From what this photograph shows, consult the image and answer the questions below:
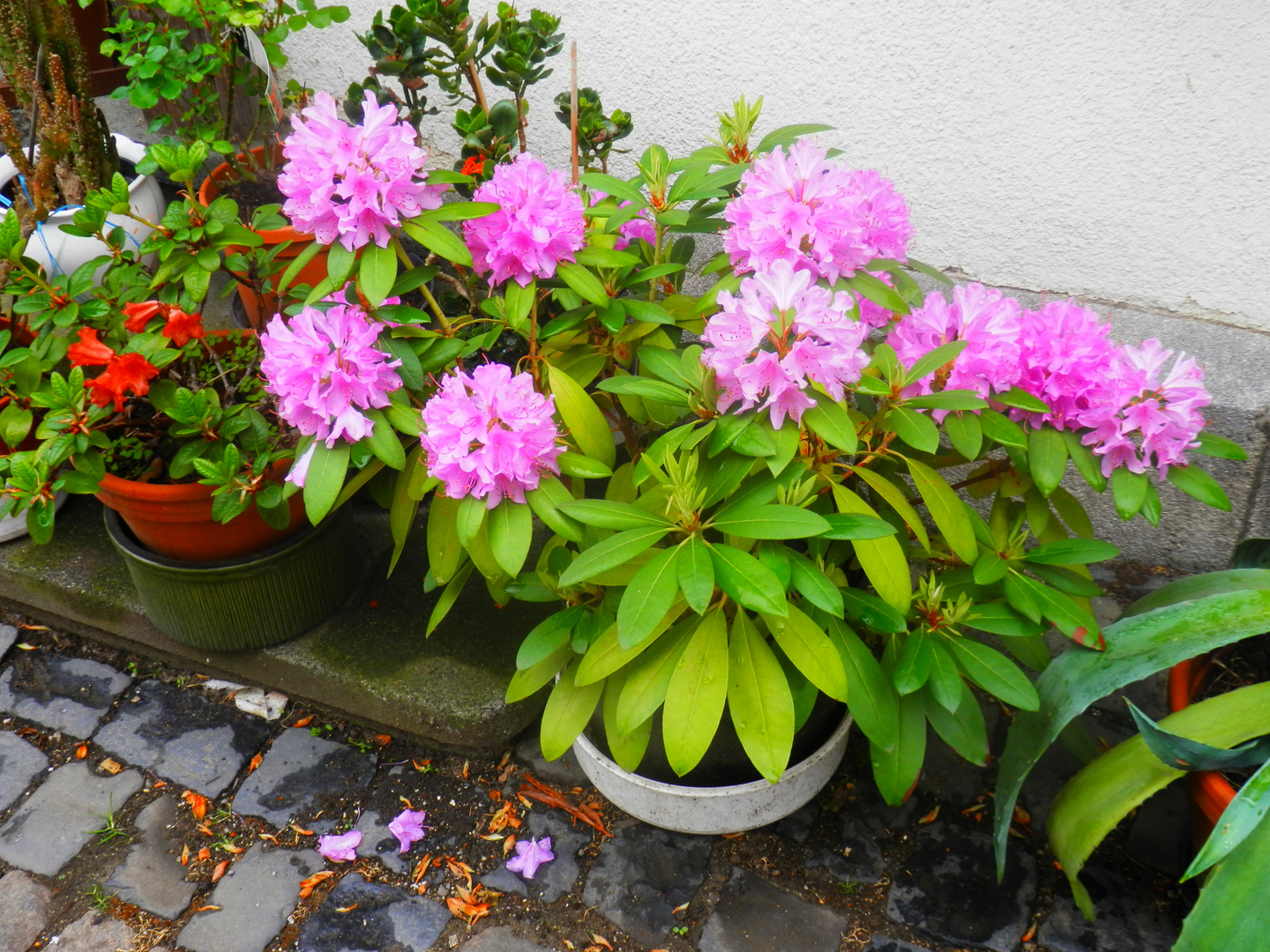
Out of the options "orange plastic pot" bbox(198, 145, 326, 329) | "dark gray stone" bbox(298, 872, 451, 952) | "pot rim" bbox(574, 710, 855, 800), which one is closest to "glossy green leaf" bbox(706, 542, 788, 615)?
"pot rim" bbox(574, 710, 855, 800)

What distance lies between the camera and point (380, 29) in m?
1.95

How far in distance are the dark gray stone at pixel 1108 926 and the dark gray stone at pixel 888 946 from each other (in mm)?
214

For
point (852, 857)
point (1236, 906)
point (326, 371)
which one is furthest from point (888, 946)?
point (326, 371)

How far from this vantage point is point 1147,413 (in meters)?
1.46

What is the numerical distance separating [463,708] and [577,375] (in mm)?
751

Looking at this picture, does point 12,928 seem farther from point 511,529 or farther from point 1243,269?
point 1243,269

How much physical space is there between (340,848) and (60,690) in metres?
0.90

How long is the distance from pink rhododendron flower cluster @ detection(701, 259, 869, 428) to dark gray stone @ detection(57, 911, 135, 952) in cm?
149

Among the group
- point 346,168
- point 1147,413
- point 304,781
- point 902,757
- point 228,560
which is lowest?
point 304,781

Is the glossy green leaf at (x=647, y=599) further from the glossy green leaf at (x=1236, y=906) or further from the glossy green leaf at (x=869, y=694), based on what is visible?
the glossy green leaf at (x=1236, y=906)

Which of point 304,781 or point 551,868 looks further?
point 304,781

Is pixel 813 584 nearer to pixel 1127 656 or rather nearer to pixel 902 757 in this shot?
pixel 902 757

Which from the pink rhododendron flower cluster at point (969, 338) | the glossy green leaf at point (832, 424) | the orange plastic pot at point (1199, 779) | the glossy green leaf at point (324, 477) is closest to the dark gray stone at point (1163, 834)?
the orange plastic pot at point (1199, 779)

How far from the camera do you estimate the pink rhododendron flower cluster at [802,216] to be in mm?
1404
